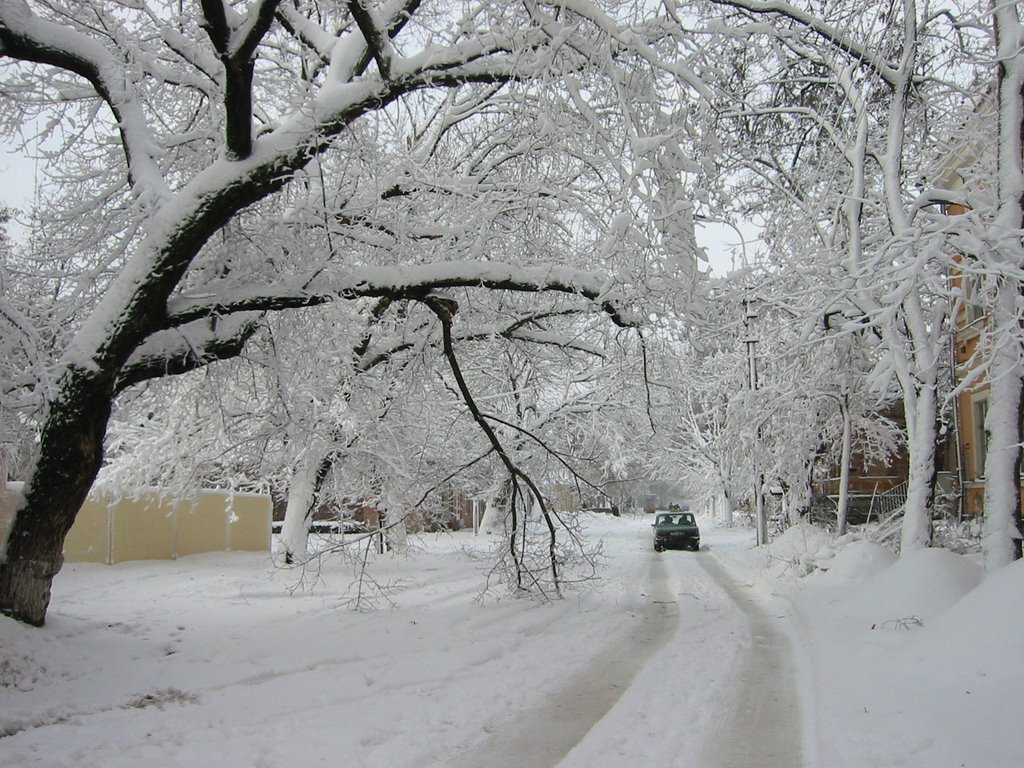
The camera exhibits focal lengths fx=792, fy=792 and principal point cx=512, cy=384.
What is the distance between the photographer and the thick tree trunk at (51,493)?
23.1 ft

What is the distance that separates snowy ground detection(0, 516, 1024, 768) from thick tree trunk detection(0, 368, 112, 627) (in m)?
0.39

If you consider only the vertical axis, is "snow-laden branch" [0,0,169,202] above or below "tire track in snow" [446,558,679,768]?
above

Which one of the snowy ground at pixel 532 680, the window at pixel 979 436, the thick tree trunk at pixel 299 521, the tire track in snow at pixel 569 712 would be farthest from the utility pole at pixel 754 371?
the thick tree trunk at pixel 299 521

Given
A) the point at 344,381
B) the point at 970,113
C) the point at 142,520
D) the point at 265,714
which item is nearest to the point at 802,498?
the point at 970,113

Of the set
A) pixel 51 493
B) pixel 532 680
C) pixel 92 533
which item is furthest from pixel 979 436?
pixel 51 493

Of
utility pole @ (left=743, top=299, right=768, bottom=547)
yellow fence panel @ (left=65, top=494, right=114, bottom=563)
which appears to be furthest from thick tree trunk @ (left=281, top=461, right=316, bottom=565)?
utility pole @ (left=743, top=299, right=768, bottom=547)

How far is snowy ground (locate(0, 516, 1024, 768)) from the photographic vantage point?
528cm

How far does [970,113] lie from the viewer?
1118 cm

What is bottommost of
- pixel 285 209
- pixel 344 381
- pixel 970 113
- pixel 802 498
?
pixel 802 498

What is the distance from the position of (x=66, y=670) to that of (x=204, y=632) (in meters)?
2.60

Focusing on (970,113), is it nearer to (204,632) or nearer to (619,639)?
(619,639)

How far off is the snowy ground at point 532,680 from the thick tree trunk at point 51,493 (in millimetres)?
386

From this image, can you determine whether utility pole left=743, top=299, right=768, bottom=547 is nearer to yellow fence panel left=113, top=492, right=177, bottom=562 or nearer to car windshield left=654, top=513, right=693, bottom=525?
car windshield left=654, top=513, right=693, bottom=525

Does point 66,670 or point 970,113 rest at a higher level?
point 970,113
